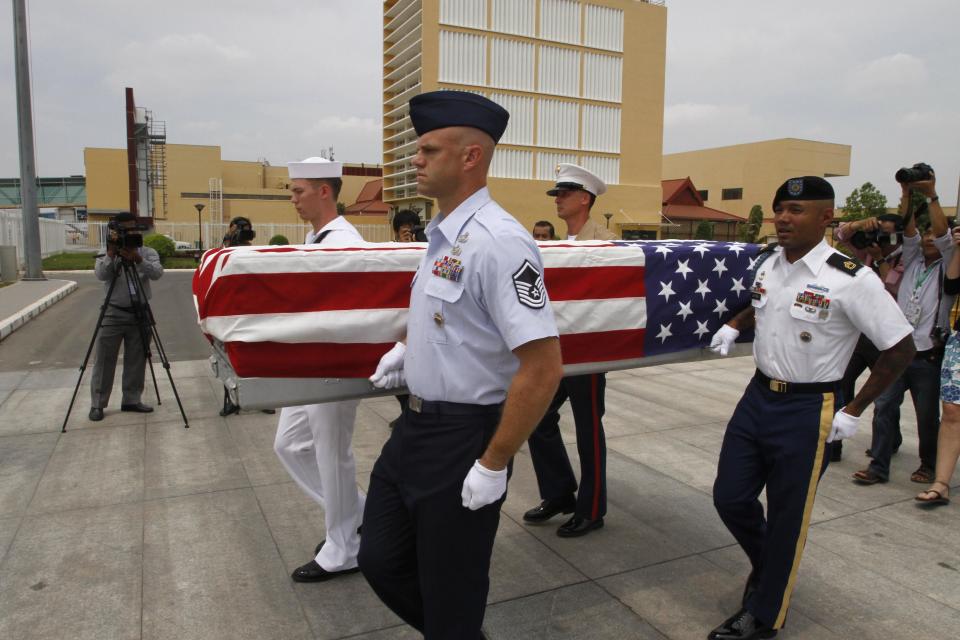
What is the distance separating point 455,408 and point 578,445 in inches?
69.4

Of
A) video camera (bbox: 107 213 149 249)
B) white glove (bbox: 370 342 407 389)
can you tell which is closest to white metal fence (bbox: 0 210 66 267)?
video camera (bbox: 107 213 149 249)

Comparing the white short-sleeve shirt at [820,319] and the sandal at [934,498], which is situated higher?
the white short-sleeve shirt at [820,319]

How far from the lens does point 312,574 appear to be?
293 centimetres

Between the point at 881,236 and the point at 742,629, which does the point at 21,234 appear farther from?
the point at 742,629

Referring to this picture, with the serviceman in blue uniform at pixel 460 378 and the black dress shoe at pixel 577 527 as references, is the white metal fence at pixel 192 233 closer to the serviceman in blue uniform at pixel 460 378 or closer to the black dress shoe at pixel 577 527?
the black dress shoe at pixel 577 527

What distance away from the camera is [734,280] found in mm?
3389

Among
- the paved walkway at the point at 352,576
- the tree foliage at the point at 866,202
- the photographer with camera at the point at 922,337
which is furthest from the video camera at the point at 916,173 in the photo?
the tree foliage at the point at 866,202

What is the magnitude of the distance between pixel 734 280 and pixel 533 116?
47437 millimetres

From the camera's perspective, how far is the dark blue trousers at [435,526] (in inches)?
69.9

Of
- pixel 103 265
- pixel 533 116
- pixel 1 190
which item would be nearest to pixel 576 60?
pixel 533 116

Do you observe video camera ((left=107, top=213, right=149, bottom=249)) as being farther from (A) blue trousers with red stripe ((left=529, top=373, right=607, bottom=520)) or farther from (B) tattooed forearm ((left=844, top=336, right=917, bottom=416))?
(B) tattooed forearm ((left=844, top=336, right=917, bottom=416))

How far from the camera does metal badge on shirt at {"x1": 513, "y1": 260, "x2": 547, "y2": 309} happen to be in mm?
1651

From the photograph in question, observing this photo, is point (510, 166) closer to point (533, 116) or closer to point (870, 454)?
point (533, 116)

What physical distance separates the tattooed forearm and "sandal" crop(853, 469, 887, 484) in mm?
2051
